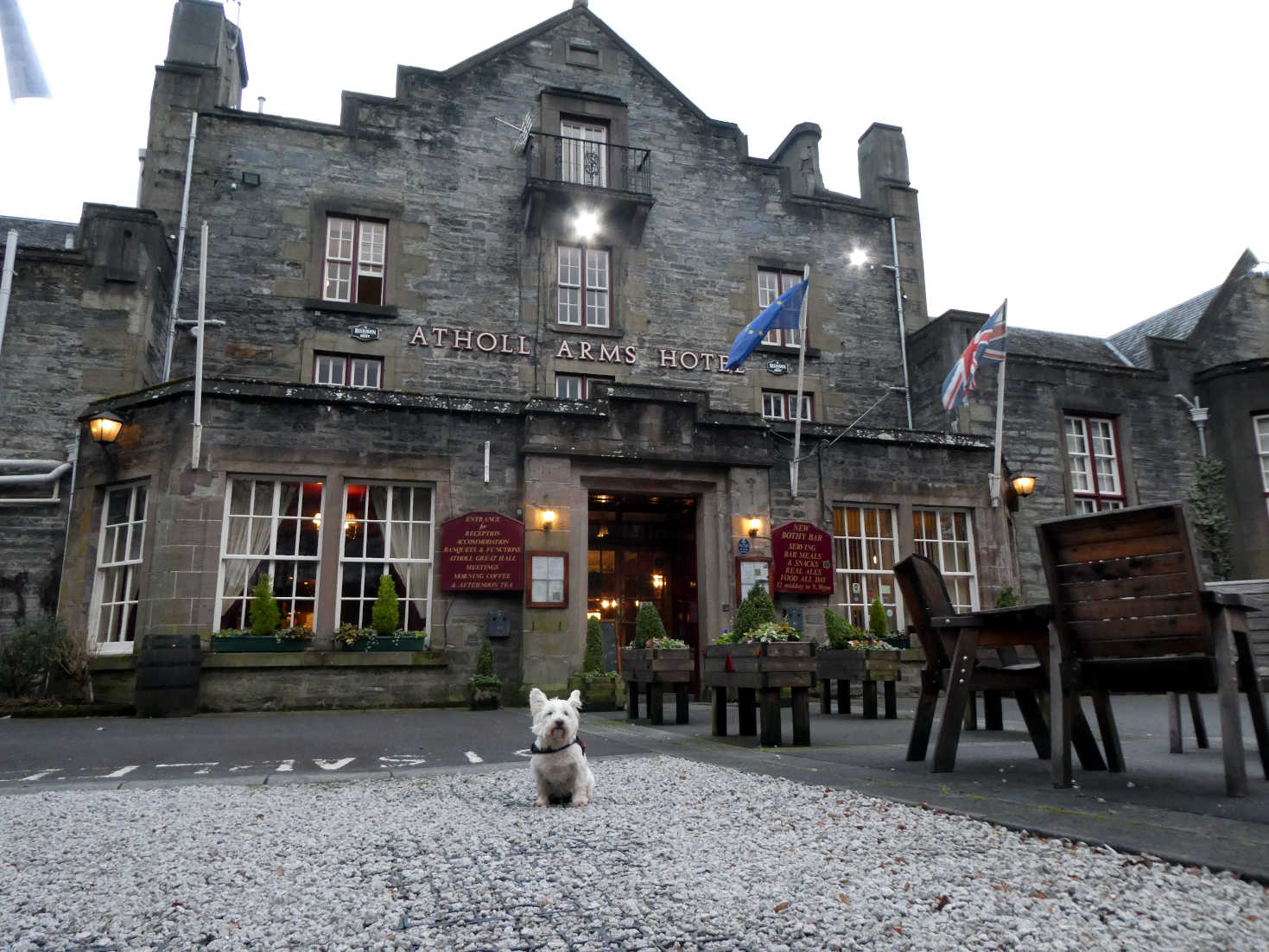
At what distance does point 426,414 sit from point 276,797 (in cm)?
878

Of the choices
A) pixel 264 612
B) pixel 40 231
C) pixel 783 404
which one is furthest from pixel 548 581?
pixel 40 231

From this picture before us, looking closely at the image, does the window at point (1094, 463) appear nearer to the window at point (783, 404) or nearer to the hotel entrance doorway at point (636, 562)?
the window at point (783, 404)

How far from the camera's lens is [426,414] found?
13359 mm

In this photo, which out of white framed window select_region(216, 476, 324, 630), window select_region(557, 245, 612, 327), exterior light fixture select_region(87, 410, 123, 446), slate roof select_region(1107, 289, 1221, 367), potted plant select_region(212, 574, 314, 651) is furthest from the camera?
slate roof select_region(1107, 289, 1221, 367)

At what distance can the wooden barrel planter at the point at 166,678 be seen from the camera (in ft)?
36.2

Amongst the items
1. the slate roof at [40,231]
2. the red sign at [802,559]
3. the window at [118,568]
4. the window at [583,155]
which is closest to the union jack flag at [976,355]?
the red sign at [802,559]

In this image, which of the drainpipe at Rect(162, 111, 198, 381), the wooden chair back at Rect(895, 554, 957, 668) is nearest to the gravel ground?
the wooden chair back at Rect(895, 554, 957, 668)

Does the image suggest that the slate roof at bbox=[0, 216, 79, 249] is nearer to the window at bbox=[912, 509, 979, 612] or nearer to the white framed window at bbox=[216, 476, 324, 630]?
the white framed window at bbox=[216, 476, 324, 630]

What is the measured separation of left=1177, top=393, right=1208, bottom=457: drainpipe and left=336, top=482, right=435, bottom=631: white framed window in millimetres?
18226

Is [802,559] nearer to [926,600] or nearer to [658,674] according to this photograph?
[658,674]

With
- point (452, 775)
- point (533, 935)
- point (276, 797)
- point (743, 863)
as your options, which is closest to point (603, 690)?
point (452, 775)

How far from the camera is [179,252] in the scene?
1628 cm

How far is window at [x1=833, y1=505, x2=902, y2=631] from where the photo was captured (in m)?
15.4

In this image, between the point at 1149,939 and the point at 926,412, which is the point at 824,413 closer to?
the point at 926,412
